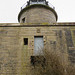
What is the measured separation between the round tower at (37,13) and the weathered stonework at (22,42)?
11.2 feet

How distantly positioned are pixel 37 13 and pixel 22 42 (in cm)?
574

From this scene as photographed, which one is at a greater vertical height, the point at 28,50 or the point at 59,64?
the point at 28,50

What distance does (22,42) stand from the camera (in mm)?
12078

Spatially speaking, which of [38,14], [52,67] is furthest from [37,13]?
[52,67]

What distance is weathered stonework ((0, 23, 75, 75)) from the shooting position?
1101cm

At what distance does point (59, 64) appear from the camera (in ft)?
30.2

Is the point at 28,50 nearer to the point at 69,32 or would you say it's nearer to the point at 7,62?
the point at 7,62

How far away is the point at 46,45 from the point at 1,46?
3.81 metres

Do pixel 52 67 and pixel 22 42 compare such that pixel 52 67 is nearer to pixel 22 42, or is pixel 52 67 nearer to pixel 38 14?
pixel 22 42

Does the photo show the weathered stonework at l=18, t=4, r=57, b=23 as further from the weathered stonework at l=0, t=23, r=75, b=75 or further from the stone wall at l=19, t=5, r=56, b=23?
the weathered stonework at l=0, t=23, r=75, b=75

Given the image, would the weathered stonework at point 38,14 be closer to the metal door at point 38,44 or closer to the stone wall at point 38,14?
the stone wall at point 38,14

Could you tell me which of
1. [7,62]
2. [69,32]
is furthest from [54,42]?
[7,62]

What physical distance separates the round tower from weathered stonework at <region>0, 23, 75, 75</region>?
3.42 m

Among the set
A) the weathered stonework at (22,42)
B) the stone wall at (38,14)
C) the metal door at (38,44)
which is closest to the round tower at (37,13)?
the stone wall at (38,14)
